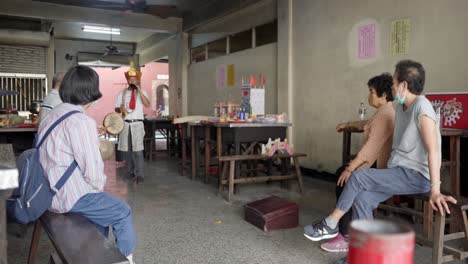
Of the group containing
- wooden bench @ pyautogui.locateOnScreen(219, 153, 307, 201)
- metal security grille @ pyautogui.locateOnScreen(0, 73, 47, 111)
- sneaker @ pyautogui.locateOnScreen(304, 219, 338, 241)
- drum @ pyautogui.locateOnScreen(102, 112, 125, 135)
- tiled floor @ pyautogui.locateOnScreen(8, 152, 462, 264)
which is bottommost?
tiled floor @ pyautogui.locateOnScreen(8, 152, 462, 264)

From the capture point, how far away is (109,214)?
1958mm

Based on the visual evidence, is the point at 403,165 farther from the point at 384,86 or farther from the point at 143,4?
the point at 143,4

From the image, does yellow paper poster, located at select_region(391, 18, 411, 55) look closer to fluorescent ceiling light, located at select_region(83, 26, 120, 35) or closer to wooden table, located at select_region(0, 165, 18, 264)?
wooden table, located at select_region(0, 165, 18, 264)

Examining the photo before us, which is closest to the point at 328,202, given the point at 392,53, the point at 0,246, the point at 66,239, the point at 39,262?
the point at 392,53

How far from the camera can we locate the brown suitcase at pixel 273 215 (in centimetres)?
314

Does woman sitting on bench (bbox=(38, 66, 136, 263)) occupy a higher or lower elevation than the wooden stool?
higher

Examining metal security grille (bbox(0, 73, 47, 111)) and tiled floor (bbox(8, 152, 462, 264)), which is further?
metal security grille (bbox(0, 73, 47, 111))

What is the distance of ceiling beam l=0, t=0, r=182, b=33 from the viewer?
797cm

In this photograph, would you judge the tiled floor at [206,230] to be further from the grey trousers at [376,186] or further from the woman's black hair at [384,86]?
the woman's black hair at [384,86]

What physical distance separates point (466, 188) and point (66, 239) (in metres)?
3.19

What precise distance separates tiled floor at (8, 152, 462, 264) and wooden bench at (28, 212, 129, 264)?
87cm

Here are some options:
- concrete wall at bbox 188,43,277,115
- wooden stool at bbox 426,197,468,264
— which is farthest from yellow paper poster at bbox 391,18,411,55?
wooden stool at bbox 426,197,468,264

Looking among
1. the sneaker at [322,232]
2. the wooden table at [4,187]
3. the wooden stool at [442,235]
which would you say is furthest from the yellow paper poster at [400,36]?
the wooden table at [4,187]

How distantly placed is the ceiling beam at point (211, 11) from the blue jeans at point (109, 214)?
5.67 metres
